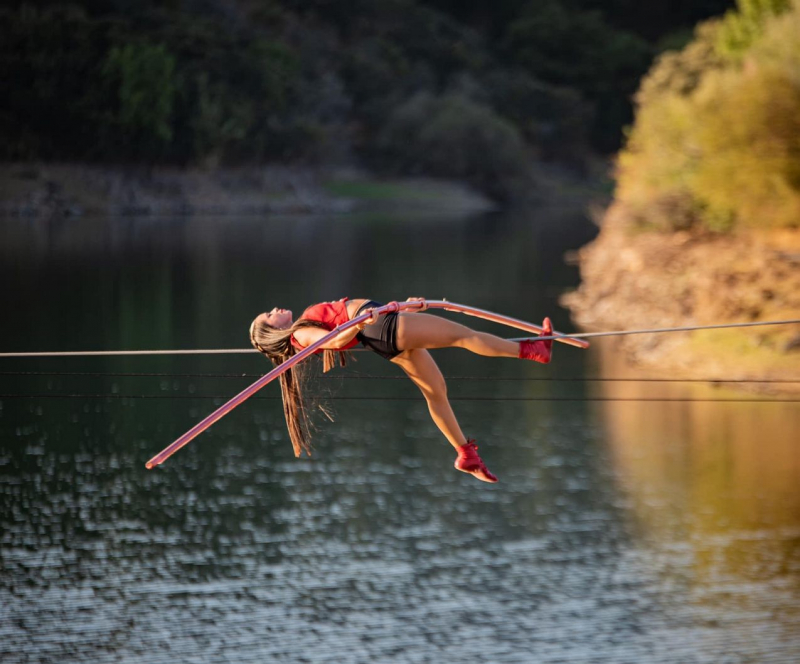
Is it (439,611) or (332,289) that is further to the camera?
(332,289)

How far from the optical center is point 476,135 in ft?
352

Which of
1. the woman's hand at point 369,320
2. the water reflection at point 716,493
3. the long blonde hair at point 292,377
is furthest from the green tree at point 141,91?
the woman's hand at point 369,320

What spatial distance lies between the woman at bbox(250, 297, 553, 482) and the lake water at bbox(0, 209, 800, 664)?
8.04m

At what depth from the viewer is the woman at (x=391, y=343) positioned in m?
10.3

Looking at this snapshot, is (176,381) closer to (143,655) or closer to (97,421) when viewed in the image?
(97,421)

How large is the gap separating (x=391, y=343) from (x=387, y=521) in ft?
79.3

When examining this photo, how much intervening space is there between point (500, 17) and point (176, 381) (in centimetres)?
8926

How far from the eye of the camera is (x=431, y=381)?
10695mm

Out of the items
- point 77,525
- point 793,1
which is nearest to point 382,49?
point 793,1

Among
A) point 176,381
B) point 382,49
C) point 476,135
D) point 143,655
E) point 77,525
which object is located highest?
point 382,49

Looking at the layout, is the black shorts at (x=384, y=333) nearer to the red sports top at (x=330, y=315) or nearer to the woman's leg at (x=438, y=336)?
the woman's leg at (x=438, y=336)

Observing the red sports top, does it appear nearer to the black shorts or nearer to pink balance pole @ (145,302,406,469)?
pink balance pole @ (145,302,406,469)

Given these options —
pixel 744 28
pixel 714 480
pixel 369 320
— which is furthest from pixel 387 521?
pixel 744 28

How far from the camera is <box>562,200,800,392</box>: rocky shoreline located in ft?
122
